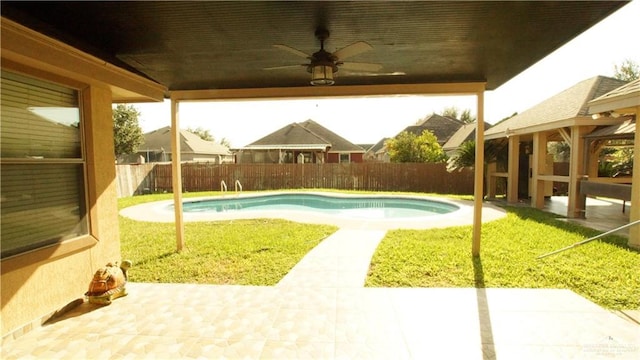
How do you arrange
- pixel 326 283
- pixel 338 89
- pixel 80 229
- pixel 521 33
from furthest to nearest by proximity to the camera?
pixel 338 89 < pixel 326 283 < pixel 80 229 < pixel 521 33

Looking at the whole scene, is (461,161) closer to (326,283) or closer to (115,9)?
(326,283)

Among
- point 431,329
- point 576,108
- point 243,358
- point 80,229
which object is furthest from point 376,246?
point 576,108

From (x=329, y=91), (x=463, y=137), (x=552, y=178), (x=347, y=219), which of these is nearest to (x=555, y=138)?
(x=552, y=178)

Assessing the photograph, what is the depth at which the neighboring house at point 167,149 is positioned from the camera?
2648 centimetres

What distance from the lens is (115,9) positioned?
9.29 ft

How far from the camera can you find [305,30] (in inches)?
130

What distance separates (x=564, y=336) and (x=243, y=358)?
3.08 m

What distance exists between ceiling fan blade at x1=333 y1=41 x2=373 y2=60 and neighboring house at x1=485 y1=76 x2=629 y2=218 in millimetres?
8973

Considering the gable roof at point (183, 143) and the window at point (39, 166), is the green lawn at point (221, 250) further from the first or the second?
the gable roof at point (183, 143)

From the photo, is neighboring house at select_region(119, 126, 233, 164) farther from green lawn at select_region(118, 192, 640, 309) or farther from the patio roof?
the patio roof

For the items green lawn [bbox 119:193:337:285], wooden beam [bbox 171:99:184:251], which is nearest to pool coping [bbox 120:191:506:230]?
green lawn [bbox 119:193:337:285]

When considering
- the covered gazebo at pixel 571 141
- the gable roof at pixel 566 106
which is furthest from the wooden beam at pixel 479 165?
the gable roof at pixel 566 106

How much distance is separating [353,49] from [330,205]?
35.2 feet

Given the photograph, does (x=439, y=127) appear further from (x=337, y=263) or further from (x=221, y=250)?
(x=221, y=250)
